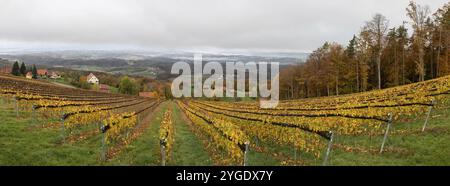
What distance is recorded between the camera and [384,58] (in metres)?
68.3

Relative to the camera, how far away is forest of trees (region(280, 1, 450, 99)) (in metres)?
54.7

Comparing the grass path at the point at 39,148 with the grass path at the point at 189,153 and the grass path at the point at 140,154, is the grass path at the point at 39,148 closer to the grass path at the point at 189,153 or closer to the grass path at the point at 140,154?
the grass path at the point at 140,154

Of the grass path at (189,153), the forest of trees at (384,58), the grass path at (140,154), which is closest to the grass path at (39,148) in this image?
the grass path at (140,154)

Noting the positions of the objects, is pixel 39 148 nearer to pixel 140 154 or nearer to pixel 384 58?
pixel 140 154

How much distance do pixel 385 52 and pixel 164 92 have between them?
9335 centimetres

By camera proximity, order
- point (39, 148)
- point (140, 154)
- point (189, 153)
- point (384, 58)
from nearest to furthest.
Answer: point (39, 148) → point (140, 154) → point (189, 153) → point (384, 58)

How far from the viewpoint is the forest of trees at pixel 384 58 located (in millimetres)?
54719

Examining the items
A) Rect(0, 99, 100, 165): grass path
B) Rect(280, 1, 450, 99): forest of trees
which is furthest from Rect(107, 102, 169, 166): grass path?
Rect(280, 1, 450, 99): forest of trees

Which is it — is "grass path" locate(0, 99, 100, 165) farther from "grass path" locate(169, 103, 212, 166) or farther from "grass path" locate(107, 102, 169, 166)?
"grass path" locate(169, 103, 212, 166)

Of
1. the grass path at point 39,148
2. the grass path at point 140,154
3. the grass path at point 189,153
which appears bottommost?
the grass path at point 189,153

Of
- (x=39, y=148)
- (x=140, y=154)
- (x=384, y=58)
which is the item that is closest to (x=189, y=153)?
(x=140, y=154)

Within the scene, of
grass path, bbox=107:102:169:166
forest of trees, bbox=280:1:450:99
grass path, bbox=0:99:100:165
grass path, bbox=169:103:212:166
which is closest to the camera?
grass path, bbox=0:99:100:165
